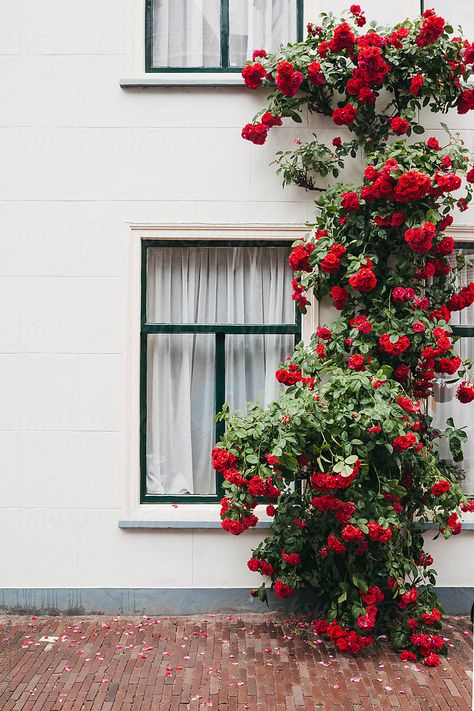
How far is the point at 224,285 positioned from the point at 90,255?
1.15 metres

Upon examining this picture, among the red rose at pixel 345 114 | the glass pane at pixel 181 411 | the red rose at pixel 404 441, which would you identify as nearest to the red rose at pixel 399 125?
the red rose at pixel 345 114

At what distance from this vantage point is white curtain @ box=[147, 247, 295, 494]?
6070mm

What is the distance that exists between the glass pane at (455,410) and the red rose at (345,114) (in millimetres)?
2091

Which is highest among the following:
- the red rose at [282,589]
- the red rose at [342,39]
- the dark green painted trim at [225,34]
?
the dark green painted trim at [225,34]

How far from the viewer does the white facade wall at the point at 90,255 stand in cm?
586

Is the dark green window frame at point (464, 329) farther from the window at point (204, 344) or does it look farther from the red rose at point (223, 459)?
the red rose at point (223, 459)

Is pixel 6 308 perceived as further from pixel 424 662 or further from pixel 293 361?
pixel 424 662

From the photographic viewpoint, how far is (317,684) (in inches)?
182

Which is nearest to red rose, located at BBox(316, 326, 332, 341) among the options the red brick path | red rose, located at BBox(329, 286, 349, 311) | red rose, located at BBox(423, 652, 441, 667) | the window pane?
red rose, located at BBox(329, 286, 349, 311)

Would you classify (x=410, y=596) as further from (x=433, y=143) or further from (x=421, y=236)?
(x=433, y=143)

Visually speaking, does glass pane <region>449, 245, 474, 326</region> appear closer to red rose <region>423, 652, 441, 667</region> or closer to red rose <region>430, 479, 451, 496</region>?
red rose <region>430, 479, 451, 496</region>

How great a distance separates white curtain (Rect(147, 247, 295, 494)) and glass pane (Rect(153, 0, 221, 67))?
1628 mm

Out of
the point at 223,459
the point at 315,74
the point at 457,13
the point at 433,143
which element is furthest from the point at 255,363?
the point at 457,13

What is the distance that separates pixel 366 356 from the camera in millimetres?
5426
